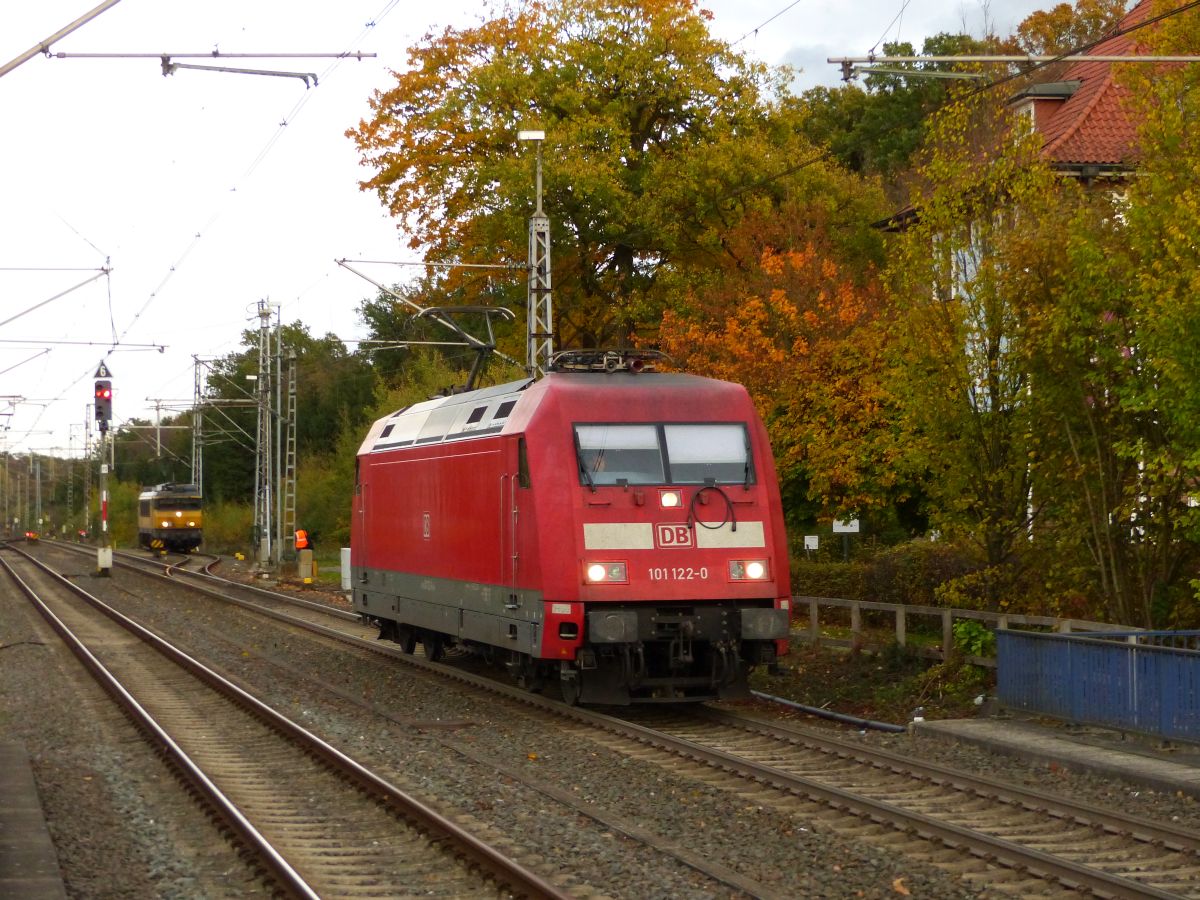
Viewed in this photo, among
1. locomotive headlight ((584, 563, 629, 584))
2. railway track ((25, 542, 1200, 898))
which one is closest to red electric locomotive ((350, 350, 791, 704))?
locomotive headlight ((584, 563, 629, 584))

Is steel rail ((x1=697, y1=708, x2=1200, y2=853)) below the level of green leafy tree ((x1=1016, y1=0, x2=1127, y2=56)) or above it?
below

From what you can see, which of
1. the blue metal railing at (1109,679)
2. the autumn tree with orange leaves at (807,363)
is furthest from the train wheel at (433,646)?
the blue metal railing at (1109,679)

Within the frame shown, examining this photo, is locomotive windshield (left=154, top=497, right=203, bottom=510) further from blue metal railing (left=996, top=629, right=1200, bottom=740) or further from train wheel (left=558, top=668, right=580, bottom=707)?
blue metal railing (left=996, top=629, right=1200, bottom=740)

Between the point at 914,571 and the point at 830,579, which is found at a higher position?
the point at 914,571

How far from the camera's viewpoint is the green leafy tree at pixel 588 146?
1448 inches

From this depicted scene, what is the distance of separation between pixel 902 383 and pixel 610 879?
9.75m

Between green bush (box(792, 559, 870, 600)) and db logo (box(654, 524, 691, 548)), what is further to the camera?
green bush (box(792, 559, 870, 600))

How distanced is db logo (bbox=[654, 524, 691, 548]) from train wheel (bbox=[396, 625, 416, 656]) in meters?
7.95

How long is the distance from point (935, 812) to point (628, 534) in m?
5.21

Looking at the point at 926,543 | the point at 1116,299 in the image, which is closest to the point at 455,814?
the point at 1116,299

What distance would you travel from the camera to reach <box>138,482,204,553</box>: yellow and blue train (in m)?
69.6

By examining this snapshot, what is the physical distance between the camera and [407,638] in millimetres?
22469

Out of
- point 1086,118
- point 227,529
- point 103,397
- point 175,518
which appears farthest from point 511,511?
point 227,529

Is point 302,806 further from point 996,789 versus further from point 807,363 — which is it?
point 807,363
